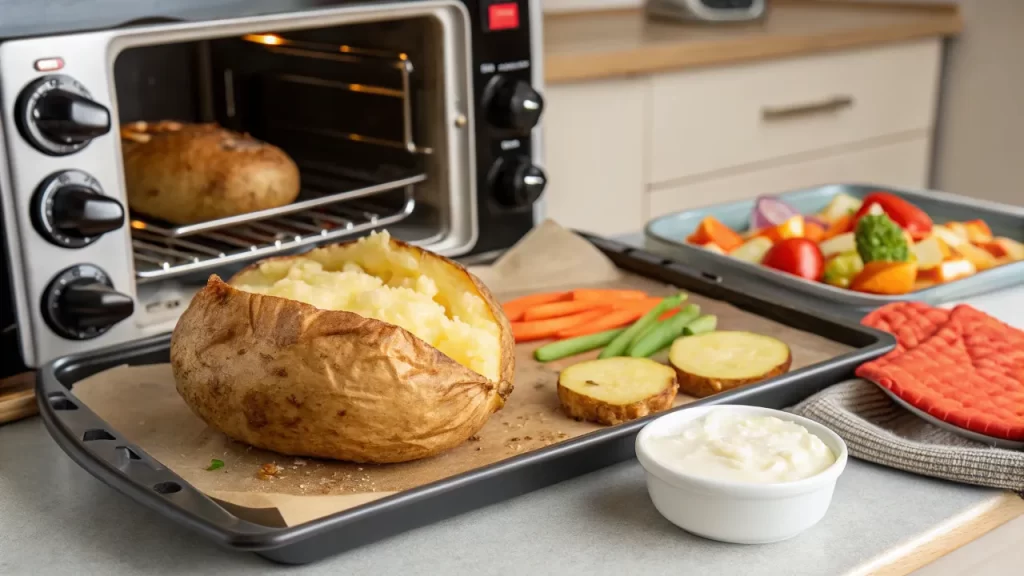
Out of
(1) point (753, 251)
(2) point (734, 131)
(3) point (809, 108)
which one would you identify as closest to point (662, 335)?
(1) point (753, 251)

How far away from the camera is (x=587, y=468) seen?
89cm

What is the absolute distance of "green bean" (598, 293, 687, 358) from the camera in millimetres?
1143

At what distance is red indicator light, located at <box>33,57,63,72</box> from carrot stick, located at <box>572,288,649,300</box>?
0.60 m

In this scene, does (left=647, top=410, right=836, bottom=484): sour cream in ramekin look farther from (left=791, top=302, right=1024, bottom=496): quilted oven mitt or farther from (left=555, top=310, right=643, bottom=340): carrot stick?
(left=555, top=310, right=643, bottom=340): carrot stick

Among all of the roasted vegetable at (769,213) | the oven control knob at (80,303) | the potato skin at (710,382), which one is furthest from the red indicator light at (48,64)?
the roasted vegetable at (769,213)

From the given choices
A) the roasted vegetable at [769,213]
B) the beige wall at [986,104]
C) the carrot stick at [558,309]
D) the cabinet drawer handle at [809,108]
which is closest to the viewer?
the carrot stick at [558,309]

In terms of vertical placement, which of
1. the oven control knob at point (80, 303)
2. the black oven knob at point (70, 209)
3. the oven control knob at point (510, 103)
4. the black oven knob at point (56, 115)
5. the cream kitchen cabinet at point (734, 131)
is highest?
the black oven knob at point (56, 115)

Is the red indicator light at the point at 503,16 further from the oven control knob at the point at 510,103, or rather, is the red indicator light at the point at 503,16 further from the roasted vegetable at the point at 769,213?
the roasted vegetable at the point at 769,213

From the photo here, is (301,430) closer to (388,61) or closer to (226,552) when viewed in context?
(226,552)

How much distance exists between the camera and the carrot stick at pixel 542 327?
119cm

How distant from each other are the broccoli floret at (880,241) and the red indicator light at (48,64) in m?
0.93

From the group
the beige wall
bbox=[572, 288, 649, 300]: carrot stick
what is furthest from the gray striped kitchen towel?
the beige wall

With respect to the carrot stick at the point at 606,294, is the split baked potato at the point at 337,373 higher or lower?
higher

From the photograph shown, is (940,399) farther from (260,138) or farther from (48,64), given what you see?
(260,138)
